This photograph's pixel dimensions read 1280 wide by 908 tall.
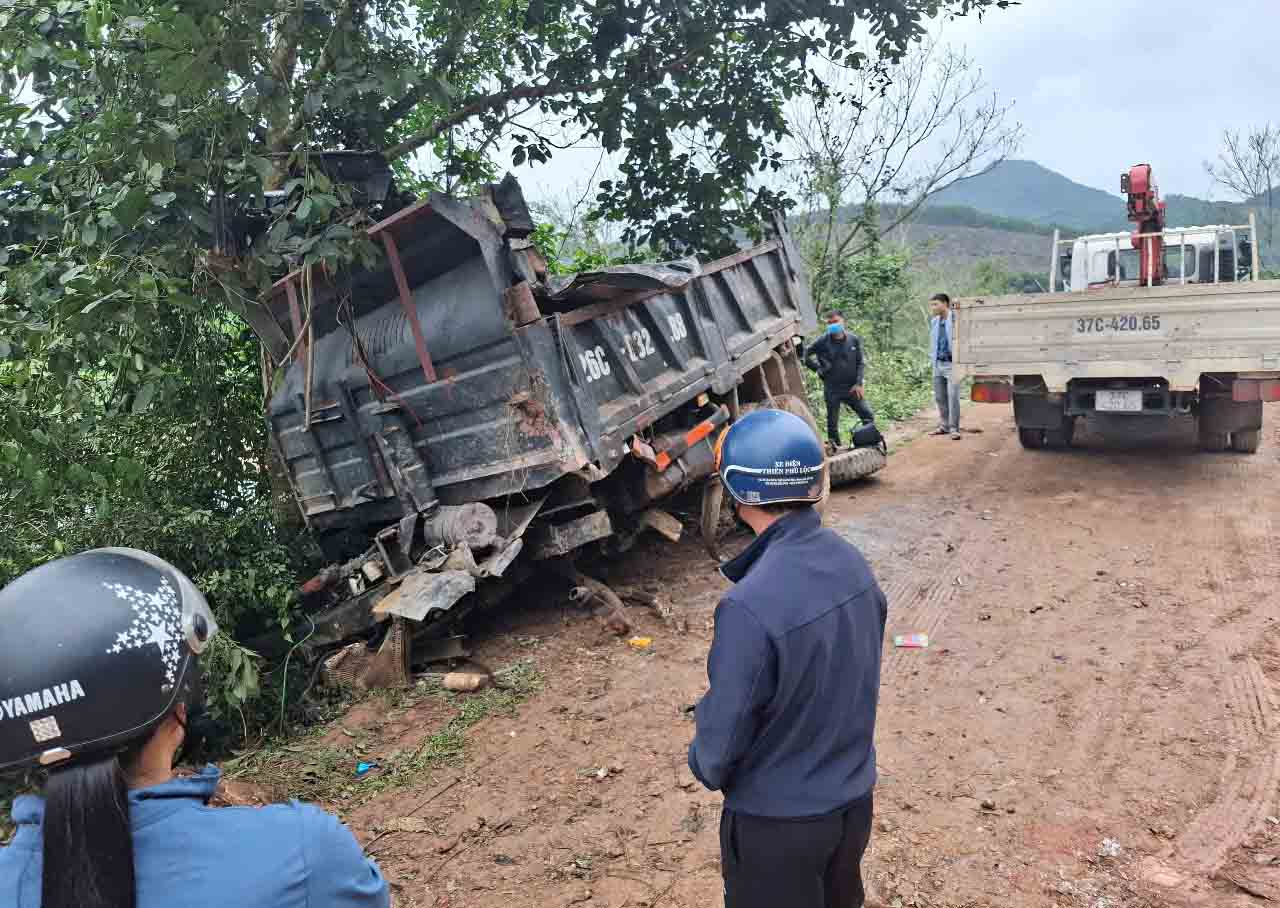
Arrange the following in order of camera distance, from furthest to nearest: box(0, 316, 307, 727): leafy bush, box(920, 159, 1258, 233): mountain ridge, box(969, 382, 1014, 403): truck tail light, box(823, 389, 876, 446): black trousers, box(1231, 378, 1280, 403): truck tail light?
box(920, 159, 1258, 233): mountain ridge < box(823, 389, 876, 446): black trousers < box(969, 382, 1014, 403): truck tail light < box(1231, 378, 1280, 403): truck tail light < box(0, 316, 307, 727): leafy bush

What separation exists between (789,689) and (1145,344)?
6.76 metres

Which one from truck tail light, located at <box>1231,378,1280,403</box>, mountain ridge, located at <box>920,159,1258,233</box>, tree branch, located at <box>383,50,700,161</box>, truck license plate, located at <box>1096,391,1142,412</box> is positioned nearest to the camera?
truck tail light, located at <box>1231,378,1280,403</box>

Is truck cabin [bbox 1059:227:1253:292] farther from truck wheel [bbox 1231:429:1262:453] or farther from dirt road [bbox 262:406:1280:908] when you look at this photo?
dirt road [bbox 262:406:1280:908]

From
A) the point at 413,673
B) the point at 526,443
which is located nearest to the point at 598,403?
the point at 526,443

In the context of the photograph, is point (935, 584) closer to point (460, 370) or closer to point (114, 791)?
point (460, 370)

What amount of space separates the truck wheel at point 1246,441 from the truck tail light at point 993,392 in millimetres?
2032

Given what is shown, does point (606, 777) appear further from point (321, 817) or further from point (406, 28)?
point (406, 28)

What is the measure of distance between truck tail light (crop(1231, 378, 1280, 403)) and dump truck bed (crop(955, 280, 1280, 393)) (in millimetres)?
167

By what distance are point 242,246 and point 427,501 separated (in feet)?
5.47

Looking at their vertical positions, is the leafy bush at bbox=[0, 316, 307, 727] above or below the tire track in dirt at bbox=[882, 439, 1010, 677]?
above

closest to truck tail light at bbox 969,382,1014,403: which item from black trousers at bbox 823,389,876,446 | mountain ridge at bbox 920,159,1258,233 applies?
black trousers at bbox 823,389,876,446

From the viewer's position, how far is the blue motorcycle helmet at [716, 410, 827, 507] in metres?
1.90

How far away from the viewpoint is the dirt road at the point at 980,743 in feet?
9.64

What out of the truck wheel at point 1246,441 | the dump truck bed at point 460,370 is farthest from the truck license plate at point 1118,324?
the dump truck bed at point 460,370
